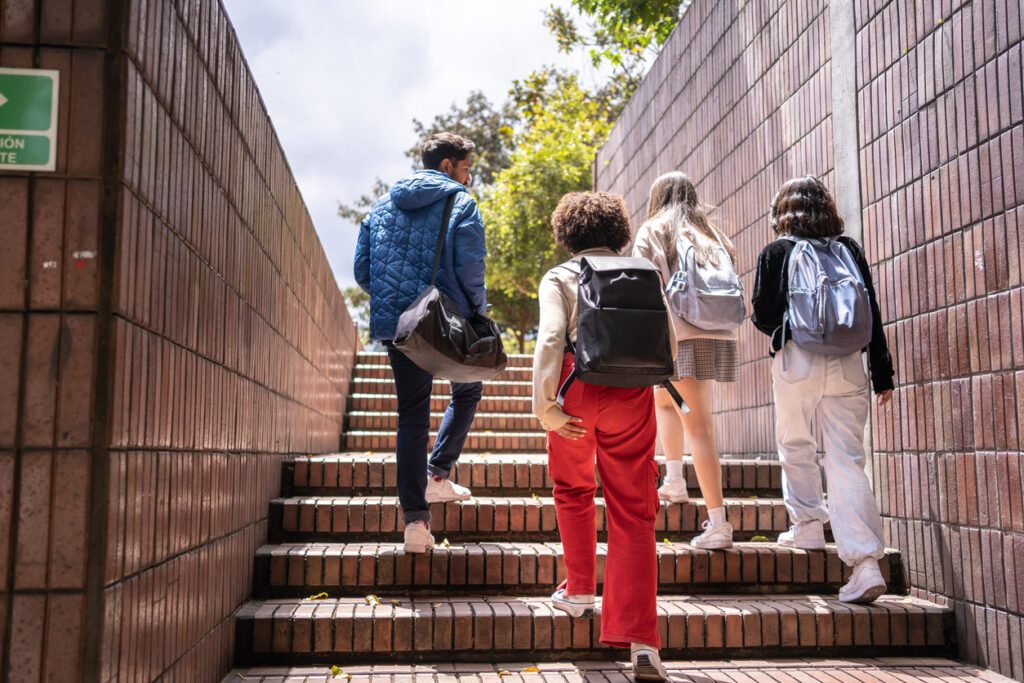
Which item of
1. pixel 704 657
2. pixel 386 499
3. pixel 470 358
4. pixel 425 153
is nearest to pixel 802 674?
pixel 704 657

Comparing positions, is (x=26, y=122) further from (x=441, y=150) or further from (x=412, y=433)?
(x=441, y=150)

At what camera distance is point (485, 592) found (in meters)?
4.09

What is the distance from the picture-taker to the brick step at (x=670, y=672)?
133 inches

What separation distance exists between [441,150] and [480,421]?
13.4 feet

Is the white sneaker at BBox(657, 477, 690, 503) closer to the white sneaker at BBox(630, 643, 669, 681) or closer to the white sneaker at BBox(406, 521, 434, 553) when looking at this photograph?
the white sneaker at BBox(406, 521, 434, 553)

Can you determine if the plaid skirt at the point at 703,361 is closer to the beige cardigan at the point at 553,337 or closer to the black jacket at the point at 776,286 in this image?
the black jacket at the point at 776,286

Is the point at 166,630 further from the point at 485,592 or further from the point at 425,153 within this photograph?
the point at 425,153

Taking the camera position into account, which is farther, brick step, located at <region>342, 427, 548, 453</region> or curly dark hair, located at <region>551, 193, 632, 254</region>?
brick step, located at <region>342, 427, 548, 453</region>

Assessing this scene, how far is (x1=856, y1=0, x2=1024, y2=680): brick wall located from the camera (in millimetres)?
3521

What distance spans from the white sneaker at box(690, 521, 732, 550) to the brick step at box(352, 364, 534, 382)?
5065 mm

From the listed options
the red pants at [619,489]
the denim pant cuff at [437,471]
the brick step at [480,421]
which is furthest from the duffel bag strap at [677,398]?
the brick step at [480,421]

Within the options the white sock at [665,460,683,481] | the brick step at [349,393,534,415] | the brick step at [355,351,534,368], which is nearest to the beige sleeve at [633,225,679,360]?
the white sock at [665,460,683,481]

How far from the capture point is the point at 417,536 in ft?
13.2

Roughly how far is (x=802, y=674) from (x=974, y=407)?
126 centimetres
